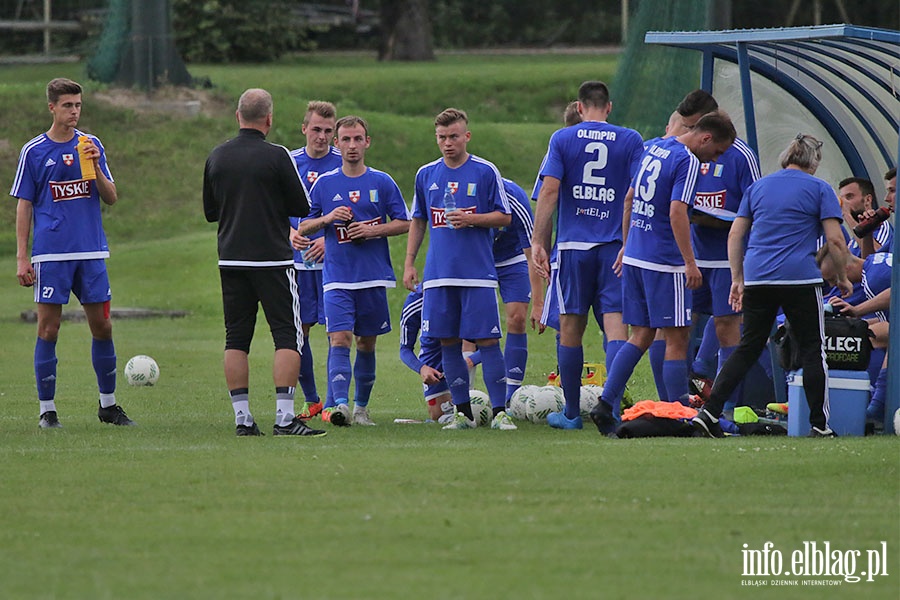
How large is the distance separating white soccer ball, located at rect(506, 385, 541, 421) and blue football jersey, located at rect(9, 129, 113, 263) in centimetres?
333

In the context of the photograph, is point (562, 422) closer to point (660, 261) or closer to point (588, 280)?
point (588, 280)

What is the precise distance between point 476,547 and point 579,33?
5192 centimetres

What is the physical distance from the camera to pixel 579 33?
2226 inches

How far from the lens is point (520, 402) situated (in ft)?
37.8

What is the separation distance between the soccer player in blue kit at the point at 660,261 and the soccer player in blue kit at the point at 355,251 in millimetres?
2050

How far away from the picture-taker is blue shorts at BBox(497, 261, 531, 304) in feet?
39.0

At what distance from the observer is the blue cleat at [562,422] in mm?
10727

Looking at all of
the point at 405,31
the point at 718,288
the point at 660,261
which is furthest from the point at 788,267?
the point at 405,31

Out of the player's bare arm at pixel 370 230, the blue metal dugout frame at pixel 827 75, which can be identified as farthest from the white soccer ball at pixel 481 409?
the blue metal dugout frame at pixel 827 75

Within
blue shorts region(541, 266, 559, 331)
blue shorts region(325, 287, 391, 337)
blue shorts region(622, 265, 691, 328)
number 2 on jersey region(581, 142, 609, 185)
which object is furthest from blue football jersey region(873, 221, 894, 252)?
blue shorts region(325, 287, 391, 337)

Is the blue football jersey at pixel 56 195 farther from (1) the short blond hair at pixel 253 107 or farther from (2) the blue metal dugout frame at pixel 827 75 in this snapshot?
(2) the blue metal dugout frame at pixel 827 75

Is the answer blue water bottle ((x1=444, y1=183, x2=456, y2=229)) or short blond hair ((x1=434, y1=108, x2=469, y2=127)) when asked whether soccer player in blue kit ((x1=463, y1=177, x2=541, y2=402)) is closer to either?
blue water bottle ((x1=444, y1=183, x2=456, y2=229))

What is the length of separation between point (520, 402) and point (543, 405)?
0.74 ft

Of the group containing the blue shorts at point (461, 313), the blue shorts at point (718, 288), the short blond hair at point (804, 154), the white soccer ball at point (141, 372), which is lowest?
the white soccer ball at point (141, 372)
